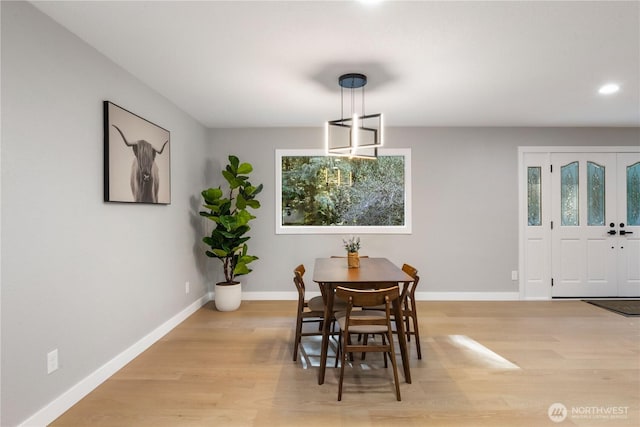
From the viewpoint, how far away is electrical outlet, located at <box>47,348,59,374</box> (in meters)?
2.02

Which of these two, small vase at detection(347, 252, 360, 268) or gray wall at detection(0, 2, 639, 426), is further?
small vase at detection(347, 252, 360, 268)

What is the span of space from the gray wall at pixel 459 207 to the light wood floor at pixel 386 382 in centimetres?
112

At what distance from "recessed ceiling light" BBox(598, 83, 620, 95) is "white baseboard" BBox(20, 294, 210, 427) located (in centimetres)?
495

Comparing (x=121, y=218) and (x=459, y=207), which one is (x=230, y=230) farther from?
(x=459, y=207)

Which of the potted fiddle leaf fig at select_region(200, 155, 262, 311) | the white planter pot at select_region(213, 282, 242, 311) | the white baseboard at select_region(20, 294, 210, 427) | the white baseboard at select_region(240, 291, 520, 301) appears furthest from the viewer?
the white baseboard at select_region(240, 291, 520, 301)

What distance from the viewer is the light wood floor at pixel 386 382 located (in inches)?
81.8

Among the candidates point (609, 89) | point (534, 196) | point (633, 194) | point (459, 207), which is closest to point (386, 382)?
point (459, 207)

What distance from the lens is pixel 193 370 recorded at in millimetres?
2682

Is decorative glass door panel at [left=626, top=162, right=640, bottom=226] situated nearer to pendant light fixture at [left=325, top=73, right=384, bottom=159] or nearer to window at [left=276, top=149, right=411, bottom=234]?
window at [left=276, top=149, right=411, bottom=234]

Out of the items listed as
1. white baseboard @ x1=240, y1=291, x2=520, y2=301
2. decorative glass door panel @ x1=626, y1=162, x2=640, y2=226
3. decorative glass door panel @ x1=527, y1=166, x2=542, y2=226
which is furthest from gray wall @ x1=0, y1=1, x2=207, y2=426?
decorative glass door panel @ x1=626, y1=162, x2=640, y2=226

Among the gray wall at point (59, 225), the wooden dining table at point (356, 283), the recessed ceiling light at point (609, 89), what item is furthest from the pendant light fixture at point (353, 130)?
the recessed ceiling light at point (609, 89)

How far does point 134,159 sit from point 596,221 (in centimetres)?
591

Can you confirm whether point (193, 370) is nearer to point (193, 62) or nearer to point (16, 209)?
point (16, 209)

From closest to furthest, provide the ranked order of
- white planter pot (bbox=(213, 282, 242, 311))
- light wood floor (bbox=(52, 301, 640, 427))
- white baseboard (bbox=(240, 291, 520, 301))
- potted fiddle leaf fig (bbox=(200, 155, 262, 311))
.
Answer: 1. light wood floor (bbox=(52, 301, 640, 427))
2. potted fiddle leaf fig (bbox=(200, 155, 262, 311))
3. white planter pot (bbox=(213, 282, 242, 311))
4. white baseboard (bbox=(240, 291, 520, 301))
